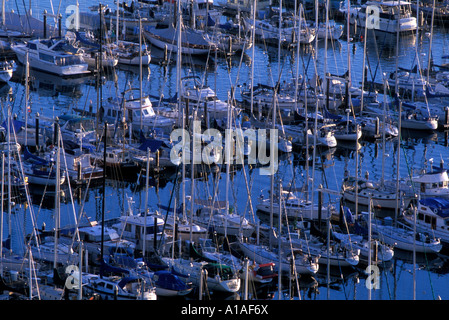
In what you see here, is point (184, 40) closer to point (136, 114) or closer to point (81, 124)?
point (136, 114)

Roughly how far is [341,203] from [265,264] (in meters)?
5.88

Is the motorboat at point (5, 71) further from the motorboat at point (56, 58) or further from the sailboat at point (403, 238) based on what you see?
the sailboat at point (403, 238)

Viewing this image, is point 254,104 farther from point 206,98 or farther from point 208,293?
point 208,293

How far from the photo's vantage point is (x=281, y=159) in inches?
1741

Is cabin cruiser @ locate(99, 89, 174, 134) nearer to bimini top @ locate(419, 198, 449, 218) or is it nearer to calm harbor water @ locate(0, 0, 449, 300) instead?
calm harbor water @ locate(0, 0, 449, 300)

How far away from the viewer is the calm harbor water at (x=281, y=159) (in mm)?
32594

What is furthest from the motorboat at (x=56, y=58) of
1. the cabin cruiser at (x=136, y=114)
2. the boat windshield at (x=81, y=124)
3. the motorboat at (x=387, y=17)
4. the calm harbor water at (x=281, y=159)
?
the motorboat at (x=387, y=17)

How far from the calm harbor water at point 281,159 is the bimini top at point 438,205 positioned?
5.41 feet

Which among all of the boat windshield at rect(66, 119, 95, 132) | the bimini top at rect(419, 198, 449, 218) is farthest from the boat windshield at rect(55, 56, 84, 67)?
the bimini top at rect(419, 198, 449, 218)

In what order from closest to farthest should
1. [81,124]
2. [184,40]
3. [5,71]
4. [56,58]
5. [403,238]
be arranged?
[403,238]
[81,124]
[5,71]
[56,58]
[184,40]

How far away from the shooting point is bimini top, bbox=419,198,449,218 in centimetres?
3562

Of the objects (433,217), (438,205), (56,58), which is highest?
(56,58)

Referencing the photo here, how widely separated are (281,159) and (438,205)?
9.65 meters

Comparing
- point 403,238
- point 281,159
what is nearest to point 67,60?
point 281,159
